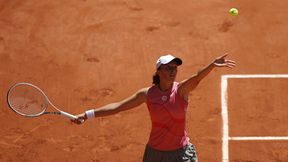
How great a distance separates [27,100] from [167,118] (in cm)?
200

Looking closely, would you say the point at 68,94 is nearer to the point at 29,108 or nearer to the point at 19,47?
the point at 19,47

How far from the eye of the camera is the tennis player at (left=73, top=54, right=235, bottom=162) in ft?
22.9

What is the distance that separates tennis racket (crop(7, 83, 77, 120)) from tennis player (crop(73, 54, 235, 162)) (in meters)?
1.44

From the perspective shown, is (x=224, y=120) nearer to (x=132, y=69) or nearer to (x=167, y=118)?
(x=132, y=69)

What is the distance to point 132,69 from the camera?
12281 mm

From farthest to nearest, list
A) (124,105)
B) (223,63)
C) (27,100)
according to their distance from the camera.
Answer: (27,100) → (124,105) → (223,63)

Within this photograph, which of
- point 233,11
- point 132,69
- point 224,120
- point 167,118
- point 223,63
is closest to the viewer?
point 223,63

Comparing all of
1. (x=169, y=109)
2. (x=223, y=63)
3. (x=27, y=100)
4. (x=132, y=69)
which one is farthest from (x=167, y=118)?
(x=132, y=69)

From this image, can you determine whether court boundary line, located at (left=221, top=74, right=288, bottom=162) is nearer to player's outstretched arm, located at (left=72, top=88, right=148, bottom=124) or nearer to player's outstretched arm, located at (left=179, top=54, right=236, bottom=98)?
player's outstretched arm, located at (left=72, top=88, right=148, bottom=124)

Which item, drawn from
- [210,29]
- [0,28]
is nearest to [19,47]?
[0,28]

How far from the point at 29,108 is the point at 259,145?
4368 millimetres

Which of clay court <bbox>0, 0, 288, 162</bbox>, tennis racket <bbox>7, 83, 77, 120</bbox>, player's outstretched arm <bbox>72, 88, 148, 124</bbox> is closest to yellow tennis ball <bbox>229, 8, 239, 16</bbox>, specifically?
clay court <bbox>0, 0, 288, 162</bbox>

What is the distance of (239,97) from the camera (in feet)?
38.3

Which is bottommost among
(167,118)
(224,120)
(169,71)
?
(224,120)
